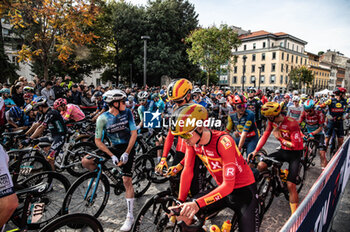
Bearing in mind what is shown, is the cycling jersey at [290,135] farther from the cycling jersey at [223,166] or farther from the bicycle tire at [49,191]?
the bicycle tire at [49,191]

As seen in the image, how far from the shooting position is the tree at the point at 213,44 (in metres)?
26.4

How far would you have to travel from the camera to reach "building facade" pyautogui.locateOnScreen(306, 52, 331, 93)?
275ft

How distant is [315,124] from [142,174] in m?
5.60

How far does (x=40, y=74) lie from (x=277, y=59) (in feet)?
209

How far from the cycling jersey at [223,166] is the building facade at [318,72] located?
314 ft

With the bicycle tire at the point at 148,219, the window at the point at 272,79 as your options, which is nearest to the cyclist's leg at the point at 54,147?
the bicycle tire at the point at 148,219

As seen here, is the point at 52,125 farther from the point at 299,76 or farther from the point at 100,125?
the point at 299,76

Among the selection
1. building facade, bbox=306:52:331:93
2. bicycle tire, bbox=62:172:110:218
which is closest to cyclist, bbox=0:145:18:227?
bicycle tire, bbox=62:172:110:218

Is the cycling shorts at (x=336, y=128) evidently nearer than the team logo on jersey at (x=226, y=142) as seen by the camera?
No

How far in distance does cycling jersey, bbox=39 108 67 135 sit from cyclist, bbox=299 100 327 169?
22.4ft

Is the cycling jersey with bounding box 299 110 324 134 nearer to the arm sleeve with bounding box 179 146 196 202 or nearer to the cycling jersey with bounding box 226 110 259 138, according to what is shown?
the cycling jersey with bounding box 226 110 259 138

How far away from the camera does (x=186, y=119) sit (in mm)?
2143

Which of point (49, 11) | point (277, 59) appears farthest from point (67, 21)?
point (277, 59)

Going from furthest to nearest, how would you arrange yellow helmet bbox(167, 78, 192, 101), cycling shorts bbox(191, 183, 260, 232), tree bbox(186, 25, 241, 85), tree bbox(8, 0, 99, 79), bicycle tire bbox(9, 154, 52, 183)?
1. tree bbox(186, 25, 241, 85)
2. tree bbox(8, 0, 99, 79)
3. bicycle tire bbox(9, 154, 52, 183)
4. yellow helmet bbox(167, 78, 192, 101)
5. cycling shorts bbox(191, 183, 260, 232)
